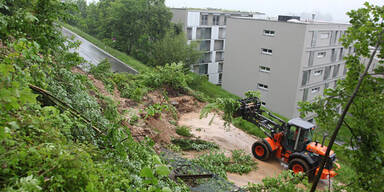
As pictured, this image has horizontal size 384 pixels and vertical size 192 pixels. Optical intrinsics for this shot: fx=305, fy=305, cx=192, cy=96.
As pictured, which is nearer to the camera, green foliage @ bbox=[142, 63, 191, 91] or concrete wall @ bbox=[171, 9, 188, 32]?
green foliage @ bbox=[142, 63, 191, 91]

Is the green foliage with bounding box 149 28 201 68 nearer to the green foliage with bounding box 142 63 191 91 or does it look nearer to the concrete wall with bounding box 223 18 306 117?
the concrete wall with bounding box 223 18 306 117

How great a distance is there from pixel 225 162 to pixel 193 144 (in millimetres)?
1529

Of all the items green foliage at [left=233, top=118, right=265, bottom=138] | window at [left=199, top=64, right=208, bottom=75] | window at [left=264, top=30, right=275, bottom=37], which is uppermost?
window at [left=264, top=30, right=275, bottom=37]

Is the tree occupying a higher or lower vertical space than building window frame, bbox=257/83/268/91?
higher

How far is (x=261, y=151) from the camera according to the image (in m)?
12.7

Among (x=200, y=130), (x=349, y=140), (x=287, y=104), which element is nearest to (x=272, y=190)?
(x=349, y=140)

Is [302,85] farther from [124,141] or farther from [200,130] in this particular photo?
[124,141]

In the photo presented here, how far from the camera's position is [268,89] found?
30234mm

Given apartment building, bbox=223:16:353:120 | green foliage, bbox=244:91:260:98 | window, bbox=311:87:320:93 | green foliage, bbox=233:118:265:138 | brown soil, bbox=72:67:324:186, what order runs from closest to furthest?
1. brown soil, bbox=72:67:324:186
2. green foliage, bbox=244:91:260:98
3. green foliage, bbox=233:118:265:138
4. apartment building, bbox=223:16:353:120
5. window, bbox=311:87:320:93

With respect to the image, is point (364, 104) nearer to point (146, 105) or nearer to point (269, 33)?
point (146, 105)

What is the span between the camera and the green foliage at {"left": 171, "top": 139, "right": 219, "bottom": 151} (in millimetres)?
12055

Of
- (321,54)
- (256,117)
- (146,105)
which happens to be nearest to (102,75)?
(146,105)

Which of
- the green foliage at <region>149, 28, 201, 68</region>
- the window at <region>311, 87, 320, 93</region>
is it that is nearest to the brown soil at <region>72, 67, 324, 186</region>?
the green foliage at <region>149, 28, 201, 68</region>

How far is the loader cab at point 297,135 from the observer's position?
11.5 meters
